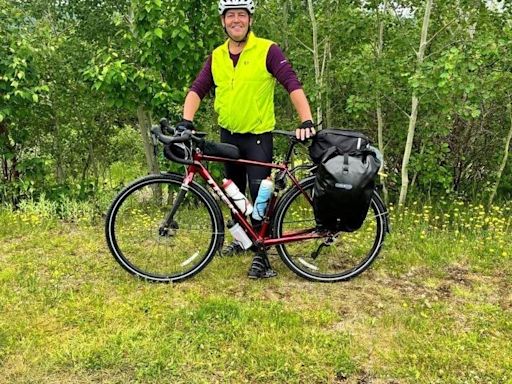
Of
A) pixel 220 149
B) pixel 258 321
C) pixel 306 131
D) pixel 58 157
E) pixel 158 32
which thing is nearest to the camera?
pixel 258 321

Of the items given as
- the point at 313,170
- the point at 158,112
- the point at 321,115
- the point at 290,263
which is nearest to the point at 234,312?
the point at 290,263

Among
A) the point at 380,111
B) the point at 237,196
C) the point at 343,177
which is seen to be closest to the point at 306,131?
the point at 343,177

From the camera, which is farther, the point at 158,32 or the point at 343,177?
the point at 158,32

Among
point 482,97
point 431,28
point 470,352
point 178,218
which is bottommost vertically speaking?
point 470,352

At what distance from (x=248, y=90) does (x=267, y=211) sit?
905 millimetres

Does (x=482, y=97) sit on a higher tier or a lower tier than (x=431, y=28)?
lower

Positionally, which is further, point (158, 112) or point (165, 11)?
point (158, 112)

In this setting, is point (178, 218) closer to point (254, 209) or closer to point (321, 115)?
point (254, 209)

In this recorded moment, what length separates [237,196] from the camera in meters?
4.02

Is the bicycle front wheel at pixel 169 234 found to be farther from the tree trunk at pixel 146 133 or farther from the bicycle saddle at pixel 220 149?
the tree trunk at pixel 146 133

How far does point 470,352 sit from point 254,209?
5.75 ft

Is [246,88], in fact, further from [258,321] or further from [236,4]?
[258,321]

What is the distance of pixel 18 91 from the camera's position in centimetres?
568

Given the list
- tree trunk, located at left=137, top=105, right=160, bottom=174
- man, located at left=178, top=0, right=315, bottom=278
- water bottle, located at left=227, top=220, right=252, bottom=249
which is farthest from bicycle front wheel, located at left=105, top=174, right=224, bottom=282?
tree trunk, located at left=137, top=105, right=160, bottom=174
